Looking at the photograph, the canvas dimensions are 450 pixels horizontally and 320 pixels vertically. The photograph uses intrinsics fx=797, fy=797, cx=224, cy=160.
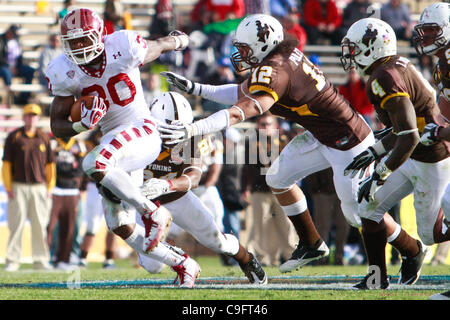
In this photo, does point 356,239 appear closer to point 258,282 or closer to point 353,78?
point 353,78

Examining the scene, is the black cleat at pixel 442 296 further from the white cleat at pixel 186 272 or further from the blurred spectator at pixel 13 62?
the blurred spectator at pixel 13 62

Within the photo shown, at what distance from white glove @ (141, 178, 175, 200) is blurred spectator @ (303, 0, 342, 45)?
764 cm

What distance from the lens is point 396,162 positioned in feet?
19.0

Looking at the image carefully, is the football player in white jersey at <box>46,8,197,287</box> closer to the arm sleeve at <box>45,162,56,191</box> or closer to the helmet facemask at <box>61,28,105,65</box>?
the helmet facemask at <box>61,28,105,65</box>

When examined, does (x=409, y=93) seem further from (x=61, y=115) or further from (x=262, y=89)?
(x=61, y=115)

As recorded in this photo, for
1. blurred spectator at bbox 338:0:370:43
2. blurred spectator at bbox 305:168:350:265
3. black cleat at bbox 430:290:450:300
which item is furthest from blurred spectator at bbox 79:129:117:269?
black cleat at bbox 430:290:450:300

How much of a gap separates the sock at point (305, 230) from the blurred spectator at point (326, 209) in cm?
333

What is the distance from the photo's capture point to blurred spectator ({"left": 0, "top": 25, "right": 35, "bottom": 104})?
41.3ft

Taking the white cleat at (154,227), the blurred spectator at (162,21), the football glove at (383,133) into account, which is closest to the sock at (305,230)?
the football glove at (383,133)

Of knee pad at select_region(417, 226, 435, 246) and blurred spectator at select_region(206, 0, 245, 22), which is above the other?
blurred spectator at select_region(206, 0, 245, 22)

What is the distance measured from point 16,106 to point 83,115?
295 inches

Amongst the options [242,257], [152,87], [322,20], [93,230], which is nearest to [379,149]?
[242,257]

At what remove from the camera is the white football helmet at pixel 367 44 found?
6.15 metres
